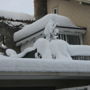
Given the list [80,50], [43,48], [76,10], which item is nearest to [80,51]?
[80,50]

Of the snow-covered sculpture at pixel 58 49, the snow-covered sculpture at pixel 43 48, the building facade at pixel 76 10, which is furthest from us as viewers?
the building facade at pixel 76 10

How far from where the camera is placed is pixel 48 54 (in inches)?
359

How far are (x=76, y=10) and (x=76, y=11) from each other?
0.05 meters

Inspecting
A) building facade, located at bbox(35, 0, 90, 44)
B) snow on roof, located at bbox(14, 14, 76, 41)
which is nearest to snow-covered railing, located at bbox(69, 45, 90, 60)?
snow on roof, located at bbox(14, 14, 76, 41)

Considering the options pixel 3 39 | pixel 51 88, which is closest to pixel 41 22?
pixel 3 39

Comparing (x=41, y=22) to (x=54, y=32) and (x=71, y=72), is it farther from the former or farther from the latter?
(x=71, y=72)

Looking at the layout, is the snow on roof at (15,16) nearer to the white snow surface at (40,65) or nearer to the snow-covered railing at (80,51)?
the snow-covered railing at (80,51)

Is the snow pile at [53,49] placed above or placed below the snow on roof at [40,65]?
below

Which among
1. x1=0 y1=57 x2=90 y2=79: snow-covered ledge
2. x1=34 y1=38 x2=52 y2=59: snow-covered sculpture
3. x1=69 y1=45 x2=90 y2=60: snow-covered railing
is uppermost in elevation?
Result: x1=0 y1=57 x2=90 y2=79: snow-covered ledge

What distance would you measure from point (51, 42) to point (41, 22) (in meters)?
6.48

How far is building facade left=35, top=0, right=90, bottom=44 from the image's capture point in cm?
1611

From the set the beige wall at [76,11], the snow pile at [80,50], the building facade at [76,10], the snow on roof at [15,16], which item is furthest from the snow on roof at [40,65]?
the snow on roof at [15,16]

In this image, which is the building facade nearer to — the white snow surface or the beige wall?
the beige wall

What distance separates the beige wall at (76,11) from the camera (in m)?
16.2
